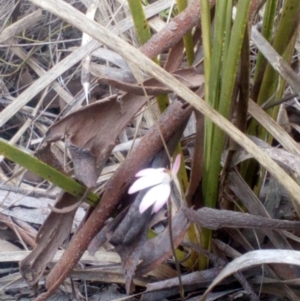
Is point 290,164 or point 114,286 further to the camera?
point 114,286

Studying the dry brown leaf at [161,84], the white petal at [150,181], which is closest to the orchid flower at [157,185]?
the white petal at [150,181]

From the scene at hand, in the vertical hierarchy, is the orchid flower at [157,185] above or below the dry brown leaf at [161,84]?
below

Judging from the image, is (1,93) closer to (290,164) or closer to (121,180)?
(121,180)

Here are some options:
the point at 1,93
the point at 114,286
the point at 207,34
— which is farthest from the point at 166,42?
the point at 1,93

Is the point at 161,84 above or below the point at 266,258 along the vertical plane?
above

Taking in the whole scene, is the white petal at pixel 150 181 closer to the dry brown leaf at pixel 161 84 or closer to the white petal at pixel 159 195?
the white petal at pixel 159 195

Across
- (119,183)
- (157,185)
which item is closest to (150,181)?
(157,185)

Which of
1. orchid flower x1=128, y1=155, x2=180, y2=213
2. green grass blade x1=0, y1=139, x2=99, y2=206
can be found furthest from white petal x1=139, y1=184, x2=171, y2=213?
green grass blade x1=0, y1=139, x2=99, y2=206

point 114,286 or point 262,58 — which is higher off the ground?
point 262,58

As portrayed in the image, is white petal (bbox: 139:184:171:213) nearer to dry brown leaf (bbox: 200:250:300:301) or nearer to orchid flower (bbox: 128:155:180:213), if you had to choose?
orchid flower (bbox: 128:155:180:213)

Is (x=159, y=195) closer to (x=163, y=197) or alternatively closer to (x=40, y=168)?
(x=163, y=197)

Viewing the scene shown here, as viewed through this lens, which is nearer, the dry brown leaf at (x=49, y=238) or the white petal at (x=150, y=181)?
the white petal at (x=150, y=181)
